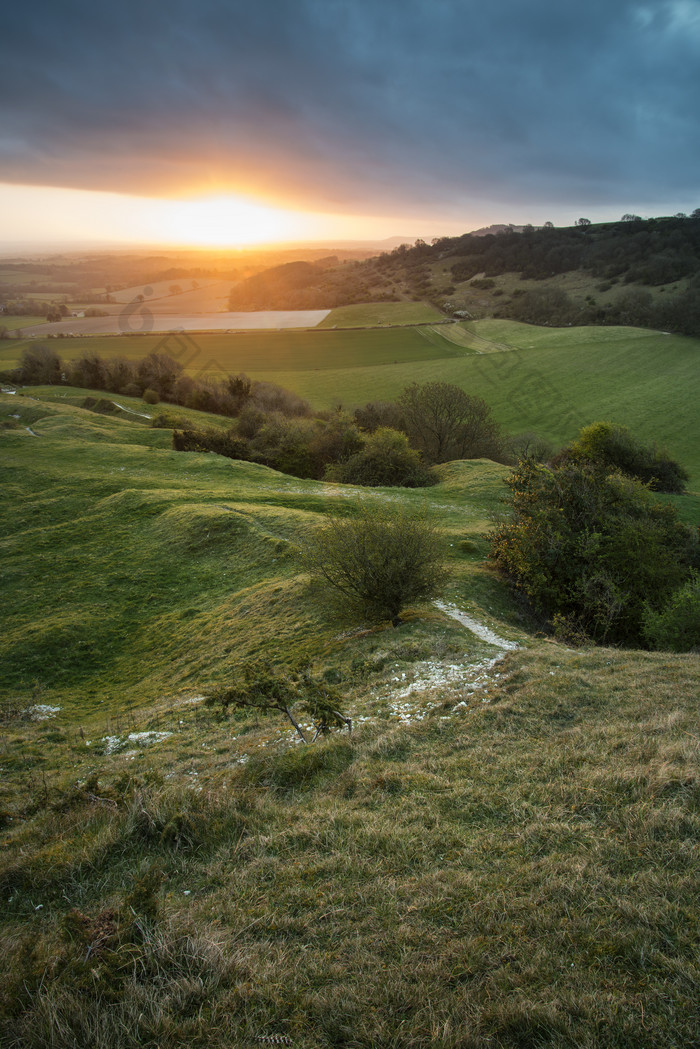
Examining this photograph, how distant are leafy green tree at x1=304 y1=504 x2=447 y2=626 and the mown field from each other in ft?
3.65

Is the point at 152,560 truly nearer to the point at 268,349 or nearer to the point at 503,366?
the point at 503,366

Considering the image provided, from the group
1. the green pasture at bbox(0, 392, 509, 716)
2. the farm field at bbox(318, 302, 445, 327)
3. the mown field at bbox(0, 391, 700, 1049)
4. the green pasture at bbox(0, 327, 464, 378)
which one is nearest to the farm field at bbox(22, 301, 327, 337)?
the farm field at bbox(318, 302, 445, 327)

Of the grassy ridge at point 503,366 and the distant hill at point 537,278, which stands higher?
the distant hill at point 537,278

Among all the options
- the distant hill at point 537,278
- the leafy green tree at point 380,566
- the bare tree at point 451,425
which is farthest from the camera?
the distant hill at point 537,278

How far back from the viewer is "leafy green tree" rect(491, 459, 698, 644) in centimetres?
2203

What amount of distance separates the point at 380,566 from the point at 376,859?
11730 mm

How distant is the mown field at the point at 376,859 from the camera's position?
4.82 meters

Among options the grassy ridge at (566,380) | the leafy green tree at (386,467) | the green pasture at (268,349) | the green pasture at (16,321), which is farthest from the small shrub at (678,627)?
the green pasture at (16,321)

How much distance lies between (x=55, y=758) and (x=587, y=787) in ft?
41.8

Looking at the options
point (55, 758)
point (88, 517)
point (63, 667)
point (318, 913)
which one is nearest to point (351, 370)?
point (88, 517)

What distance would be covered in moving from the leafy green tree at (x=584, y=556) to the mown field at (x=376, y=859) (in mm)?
4780

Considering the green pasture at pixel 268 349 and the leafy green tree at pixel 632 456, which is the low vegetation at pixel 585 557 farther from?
the green pasture at pixel 268 349

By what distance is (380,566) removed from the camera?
18328 mm

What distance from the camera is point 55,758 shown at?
13602 mm
